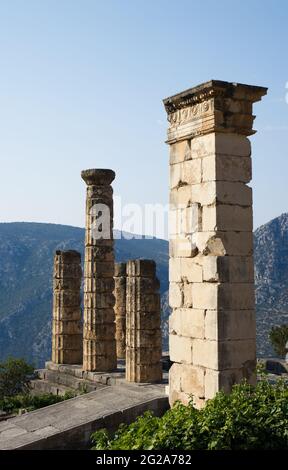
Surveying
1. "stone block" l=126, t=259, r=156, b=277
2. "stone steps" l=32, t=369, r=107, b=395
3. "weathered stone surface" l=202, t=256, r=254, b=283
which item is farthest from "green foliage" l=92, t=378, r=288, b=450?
"stone steps" l=32, t=369, r=107, b=395

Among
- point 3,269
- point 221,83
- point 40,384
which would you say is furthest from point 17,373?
point 3,269

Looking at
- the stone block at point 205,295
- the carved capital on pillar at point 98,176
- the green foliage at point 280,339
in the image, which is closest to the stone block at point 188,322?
the stone block at point 205,295

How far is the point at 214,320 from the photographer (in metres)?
8.94

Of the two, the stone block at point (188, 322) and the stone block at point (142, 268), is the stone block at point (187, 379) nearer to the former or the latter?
the stone block at point (188, 322)

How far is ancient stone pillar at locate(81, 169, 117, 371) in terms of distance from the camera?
17797mm

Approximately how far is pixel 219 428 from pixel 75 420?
4.74 metres

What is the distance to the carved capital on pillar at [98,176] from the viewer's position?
18078 mm

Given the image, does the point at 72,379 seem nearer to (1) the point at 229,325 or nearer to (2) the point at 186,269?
(2) the point at 186,269

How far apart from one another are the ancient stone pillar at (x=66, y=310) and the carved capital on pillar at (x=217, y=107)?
35.9 feet

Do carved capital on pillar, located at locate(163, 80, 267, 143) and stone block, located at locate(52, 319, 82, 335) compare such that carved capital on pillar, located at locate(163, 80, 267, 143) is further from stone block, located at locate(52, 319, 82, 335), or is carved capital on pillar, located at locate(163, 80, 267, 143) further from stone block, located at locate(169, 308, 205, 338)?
stone block, located at locate(52, 319, 82, 335)

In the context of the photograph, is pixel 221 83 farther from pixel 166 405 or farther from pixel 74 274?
pixel 74 274

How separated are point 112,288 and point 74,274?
7.46 ft

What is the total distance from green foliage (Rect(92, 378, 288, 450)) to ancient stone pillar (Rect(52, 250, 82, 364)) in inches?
489

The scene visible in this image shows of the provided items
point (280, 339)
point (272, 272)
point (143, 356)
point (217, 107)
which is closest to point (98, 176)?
point (143, 356)
